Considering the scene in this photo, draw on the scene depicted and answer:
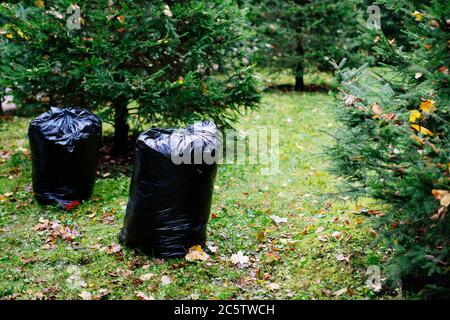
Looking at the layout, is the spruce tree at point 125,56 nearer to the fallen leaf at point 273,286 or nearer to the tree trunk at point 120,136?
the tree trunk at point 120,136

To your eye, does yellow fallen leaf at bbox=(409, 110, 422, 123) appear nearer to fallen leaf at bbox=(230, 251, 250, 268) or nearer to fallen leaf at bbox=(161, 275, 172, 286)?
fallen leaf at bbox=(230, 251, 250, 268)

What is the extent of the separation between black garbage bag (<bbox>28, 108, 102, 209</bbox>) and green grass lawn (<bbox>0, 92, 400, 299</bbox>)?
0.19 meters

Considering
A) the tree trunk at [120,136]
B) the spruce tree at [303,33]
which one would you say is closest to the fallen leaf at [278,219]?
the tree trunk at [120,136]

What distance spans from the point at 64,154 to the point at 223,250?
6.95ft

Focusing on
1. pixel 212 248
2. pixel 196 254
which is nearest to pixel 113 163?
pixel 212 248

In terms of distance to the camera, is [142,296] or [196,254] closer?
[142,296]

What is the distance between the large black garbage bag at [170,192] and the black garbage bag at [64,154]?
1.33 metres

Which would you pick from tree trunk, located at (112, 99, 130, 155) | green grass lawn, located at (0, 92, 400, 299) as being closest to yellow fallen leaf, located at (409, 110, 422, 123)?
green grass lawn, located at (0, 92, 400, 299)

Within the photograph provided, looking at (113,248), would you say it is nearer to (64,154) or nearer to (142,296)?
(142,296)

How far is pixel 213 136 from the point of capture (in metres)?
A: 4.16

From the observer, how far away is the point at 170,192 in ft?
12.9

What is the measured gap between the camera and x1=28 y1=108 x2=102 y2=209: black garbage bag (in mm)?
5117
